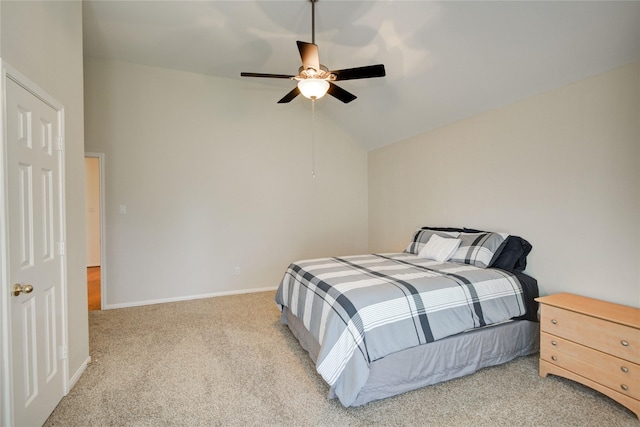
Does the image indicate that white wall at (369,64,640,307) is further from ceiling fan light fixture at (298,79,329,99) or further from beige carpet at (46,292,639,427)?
ceiling fan light fixture at (298,79,329,99)

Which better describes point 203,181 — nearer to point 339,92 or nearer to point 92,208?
point 339,92

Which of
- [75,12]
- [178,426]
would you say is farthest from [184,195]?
[178,426]

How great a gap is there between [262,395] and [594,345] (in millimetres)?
2321

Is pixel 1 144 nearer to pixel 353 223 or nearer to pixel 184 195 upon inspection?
pixel 184 195

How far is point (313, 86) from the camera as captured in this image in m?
2.47

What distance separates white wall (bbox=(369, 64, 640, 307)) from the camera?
→ 7.39 feet

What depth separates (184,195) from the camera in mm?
4125

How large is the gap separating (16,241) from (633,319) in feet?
12.3

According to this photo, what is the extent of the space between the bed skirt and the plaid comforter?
0.08m

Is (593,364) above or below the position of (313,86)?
below

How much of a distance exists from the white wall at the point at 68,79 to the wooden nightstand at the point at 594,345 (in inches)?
143

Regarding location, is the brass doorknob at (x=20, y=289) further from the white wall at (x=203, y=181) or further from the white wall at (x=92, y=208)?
the white wall at (x=92, y=208)

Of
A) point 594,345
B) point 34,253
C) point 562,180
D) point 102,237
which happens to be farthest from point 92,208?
point 594,345

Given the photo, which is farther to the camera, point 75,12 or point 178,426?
point 75,12
